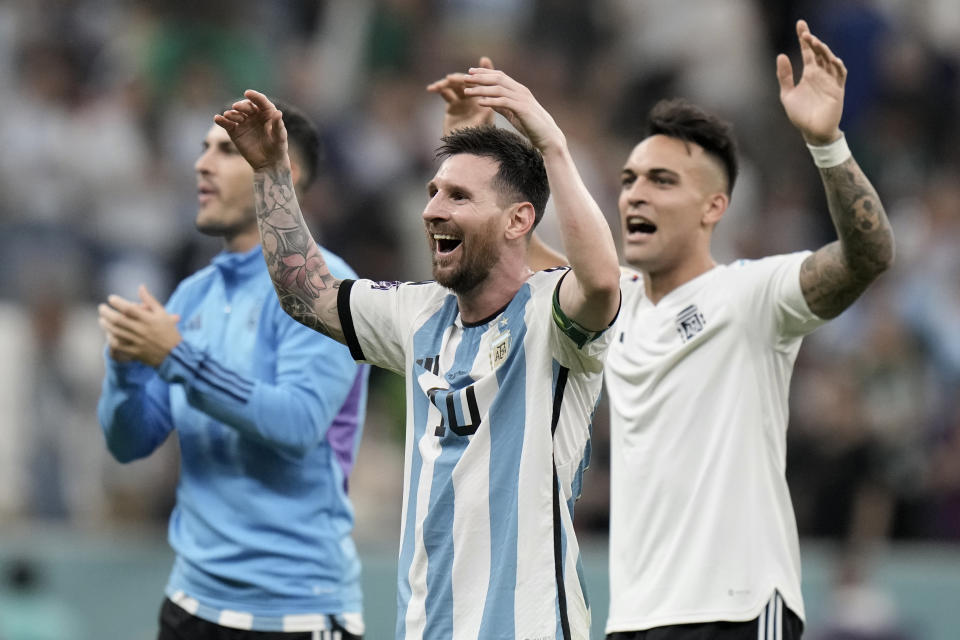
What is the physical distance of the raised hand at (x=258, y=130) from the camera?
476 cm

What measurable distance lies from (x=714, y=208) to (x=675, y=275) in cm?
33

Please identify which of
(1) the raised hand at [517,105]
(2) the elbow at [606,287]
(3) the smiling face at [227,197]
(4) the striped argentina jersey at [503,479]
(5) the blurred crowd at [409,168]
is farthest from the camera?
(5) the blurred crowd at [409,168]

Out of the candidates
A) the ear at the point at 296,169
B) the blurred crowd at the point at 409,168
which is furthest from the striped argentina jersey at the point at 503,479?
the blurred crowd at the point at 409,168

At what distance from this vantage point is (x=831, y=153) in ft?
16.0

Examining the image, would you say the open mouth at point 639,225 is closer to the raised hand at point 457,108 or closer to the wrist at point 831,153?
the raised hand at point 457,108

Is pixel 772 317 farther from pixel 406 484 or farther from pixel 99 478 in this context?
A: pixel 99 478

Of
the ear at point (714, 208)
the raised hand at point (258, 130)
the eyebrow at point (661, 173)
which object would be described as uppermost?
the eyebrow at point (661, 173)

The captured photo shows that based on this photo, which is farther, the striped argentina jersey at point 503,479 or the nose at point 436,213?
the nose at point 436,213

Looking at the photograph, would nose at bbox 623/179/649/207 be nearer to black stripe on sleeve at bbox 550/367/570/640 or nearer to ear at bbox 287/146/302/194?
ear at bbox 287/146/302/194

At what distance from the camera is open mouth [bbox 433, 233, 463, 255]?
458 cm

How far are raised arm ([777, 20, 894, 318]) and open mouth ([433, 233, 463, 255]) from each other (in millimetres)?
1203

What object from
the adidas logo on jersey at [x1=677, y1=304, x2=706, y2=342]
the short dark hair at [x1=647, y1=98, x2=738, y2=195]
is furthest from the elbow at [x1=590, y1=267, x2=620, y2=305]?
the short dark hair at [x1=647, y1=98, x2=738, y2=195]

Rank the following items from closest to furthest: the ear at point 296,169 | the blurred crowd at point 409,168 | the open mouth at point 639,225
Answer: the open mouth at point 639,225
the ear at point 296,169
the blurred crowd at point 409,168

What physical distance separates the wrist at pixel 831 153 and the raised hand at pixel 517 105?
3.47ft
